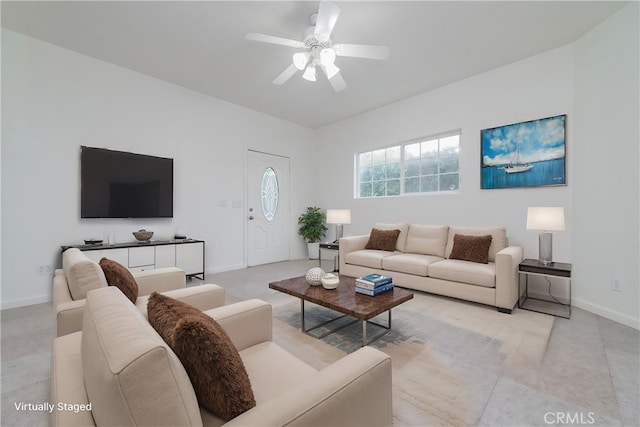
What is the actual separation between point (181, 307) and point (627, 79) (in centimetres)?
406

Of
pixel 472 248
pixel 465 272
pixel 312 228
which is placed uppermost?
pixel 312 228

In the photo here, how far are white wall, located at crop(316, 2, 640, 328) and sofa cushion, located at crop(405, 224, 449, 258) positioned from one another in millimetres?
390

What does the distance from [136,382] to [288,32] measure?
3.27m

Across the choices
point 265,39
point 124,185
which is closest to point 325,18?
point 265,39

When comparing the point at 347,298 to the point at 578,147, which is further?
the point at 578,147

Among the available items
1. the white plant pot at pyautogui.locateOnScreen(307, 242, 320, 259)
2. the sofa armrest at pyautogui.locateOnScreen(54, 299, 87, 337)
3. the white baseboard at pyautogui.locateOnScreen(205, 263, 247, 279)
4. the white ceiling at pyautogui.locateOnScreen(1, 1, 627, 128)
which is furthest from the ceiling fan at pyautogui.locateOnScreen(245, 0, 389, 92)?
the white plant pot at pyautogui.locateOnScreen(307, 242, 320, 259)

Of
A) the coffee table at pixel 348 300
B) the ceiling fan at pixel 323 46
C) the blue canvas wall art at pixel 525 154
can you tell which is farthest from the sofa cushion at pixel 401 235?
the ceiling fan at pixel 323 46

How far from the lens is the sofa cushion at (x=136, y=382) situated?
1.90ft

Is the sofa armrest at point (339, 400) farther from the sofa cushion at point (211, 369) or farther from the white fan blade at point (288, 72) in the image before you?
the white fan blade at point (288, 72)

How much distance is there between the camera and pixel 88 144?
11.3 ft

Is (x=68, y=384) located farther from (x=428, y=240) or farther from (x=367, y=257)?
(x=428, y=240)

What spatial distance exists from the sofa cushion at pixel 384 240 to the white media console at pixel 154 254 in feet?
8.42

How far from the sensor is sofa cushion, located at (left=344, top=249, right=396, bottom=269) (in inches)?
152

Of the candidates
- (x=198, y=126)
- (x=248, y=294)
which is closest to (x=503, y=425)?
(x=248, y=294)
